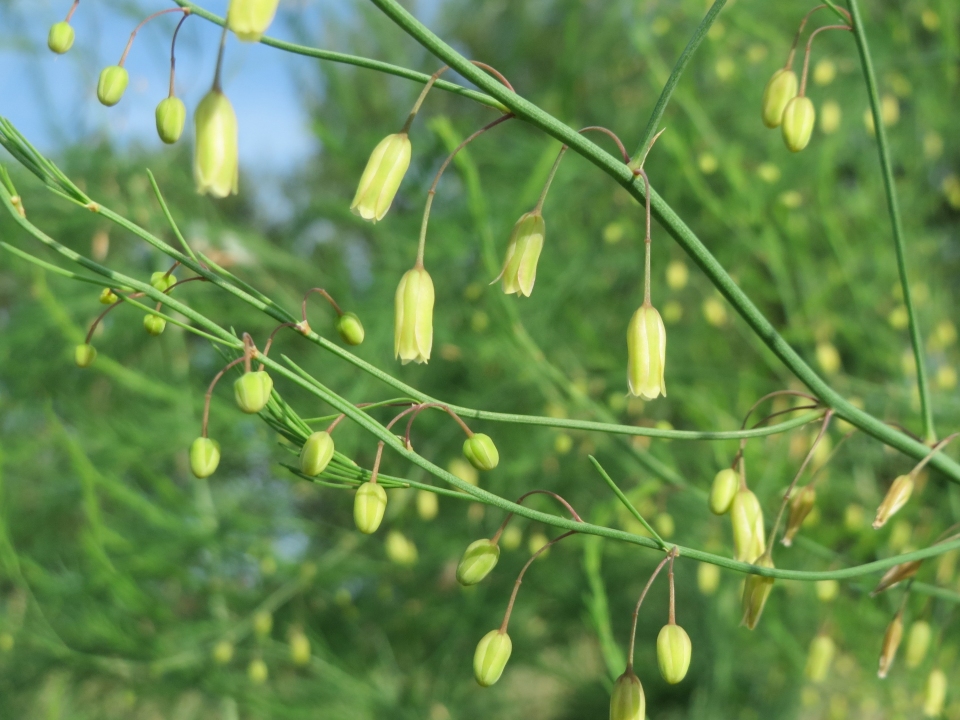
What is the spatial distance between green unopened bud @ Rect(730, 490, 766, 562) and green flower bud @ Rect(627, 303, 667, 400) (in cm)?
17

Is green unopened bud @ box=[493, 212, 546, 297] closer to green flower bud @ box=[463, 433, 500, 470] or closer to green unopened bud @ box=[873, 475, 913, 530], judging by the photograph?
green flower bud @ box=[463, 433, 500, 470]

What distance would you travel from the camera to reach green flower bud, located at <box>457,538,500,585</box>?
587mm

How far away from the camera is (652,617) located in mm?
2598

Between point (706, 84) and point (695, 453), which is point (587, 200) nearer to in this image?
point (706, 84)

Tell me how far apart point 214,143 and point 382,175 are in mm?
113

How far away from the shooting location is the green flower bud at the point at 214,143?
465 mm

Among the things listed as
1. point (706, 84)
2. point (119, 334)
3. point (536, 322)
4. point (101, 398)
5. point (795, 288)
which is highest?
point (706, 84)

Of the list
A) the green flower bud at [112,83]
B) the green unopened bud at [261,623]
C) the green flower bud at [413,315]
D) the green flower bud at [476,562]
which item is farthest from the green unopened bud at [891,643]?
the green unopened bud at [261,623]

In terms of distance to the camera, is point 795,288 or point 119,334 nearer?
point 795,288

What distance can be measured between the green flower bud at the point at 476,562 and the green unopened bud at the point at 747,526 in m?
0.21

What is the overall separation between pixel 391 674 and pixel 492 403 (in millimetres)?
791

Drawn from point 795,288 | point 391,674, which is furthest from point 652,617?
point 795,288

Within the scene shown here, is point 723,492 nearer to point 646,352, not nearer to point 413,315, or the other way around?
point 646,352

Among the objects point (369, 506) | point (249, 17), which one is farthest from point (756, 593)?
point (249, 17)
